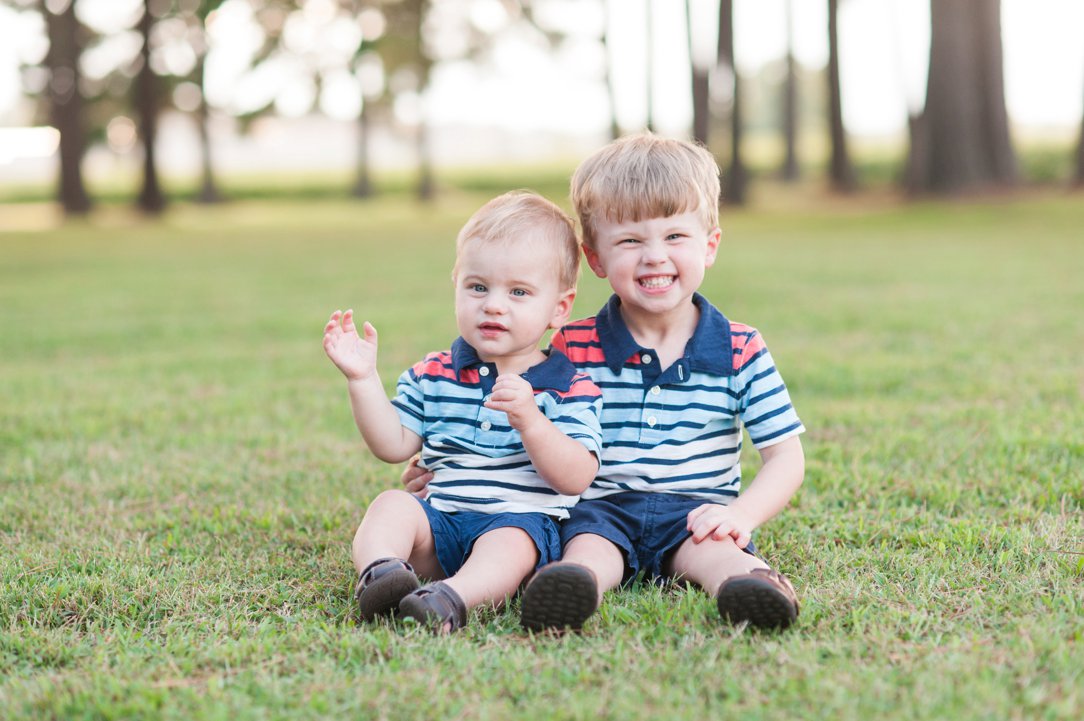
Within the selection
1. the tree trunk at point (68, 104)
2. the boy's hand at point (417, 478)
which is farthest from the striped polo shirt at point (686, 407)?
the tree trunk at point (68, 104)

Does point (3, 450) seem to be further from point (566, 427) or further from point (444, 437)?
point (566, 427)

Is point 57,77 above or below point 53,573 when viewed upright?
above

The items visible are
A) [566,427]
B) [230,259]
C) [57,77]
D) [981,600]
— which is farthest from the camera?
[57,77]

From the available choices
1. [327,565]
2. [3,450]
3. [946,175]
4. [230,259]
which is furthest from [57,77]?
[327,565]

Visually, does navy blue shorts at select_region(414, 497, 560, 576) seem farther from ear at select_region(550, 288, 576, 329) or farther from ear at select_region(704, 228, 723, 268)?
ear at select_region(704, 228, 723, 268)

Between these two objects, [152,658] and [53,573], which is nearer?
[152,658]

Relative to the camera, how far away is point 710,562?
255cm

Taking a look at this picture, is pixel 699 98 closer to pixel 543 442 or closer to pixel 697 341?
pixel 697 341

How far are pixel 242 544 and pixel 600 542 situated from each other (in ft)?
3.38

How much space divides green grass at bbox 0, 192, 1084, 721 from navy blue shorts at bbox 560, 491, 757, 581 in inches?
6.2

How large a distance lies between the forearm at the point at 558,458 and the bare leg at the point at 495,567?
16 centimetres

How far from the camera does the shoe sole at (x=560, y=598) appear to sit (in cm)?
225

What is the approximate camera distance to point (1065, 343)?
6.07 m

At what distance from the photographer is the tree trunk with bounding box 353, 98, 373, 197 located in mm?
39406
